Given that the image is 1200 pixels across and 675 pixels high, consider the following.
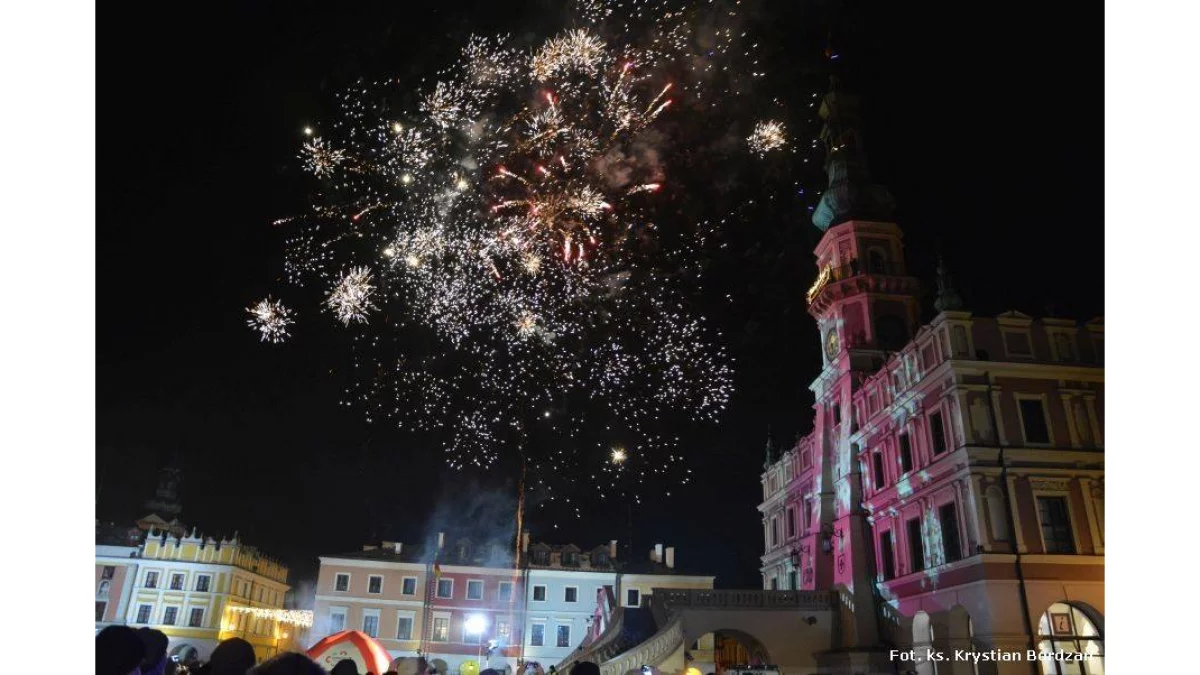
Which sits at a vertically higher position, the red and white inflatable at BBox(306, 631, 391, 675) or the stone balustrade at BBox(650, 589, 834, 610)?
the stone balustrade at BBox(650, 589, 834, 610)

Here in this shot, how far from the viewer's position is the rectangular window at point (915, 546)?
26.3m

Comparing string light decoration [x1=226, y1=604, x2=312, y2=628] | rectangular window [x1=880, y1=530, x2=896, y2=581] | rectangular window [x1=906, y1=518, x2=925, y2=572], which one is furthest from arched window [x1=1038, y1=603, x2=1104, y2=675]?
string light decoration [x1=226, y1=604, x2=312, y2=628]

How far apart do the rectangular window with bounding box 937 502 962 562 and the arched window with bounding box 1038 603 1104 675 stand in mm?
2907

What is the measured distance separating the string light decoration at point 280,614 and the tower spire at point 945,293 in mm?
49512

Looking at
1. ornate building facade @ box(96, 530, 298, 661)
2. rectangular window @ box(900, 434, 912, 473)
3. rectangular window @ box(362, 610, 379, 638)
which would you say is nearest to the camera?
rectangular window @ box(900, 434, 912, 473)

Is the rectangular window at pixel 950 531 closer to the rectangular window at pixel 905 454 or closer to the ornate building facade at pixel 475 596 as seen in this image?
the rectangular window at pixel 905 454

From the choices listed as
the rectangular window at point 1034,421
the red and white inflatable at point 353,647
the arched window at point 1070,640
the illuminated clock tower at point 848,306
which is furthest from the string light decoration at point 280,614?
the rectangular window at point 1034,421

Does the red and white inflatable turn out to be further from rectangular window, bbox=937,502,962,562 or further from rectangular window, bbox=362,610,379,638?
rectangular window, bbox=362,610,379,638

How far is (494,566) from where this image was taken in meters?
54.1

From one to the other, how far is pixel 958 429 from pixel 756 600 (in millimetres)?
9482

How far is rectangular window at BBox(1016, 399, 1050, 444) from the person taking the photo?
2389 cm
